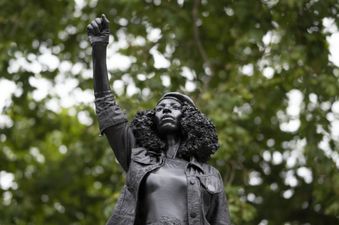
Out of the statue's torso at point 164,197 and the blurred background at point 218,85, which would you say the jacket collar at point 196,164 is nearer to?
the statue's torso at point 164,197

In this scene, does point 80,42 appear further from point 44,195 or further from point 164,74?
point 44,195

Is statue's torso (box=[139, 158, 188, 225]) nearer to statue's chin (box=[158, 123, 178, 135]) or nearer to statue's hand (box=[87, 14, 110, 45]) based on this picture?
statue's chin (box=[158, 123, 178, 135])

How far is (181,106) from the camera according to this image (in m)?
6.99

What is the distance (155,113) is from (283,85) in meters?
7.53

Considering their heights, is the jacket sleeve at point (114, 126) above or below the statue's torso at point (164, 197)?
above

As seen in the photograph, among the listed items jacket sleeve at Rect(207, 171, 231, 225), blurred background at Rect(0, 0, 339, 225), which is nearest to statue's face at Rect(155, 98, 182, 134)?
jacket sleeve at Rect(207, 171, 231, 225)

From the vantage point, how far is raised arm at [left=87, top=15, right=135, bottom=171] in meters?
6.71

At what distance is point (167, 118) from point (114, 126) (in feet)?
1.29

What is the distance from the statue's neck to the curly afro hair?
0.10ft

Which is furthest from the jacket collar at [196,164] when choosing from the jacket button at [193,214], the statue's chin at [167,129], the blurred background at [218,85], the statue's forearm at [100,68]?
the blurred background at [218,85]

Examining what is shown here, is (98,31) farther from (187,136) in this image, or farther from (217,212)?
(217,212)

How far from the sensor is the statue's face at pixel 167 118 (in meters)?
6.79

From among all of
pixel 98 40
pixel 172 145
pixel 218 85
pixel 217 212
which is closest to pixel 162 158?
pixel 172 145

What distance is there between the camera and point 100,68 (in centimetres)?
669
